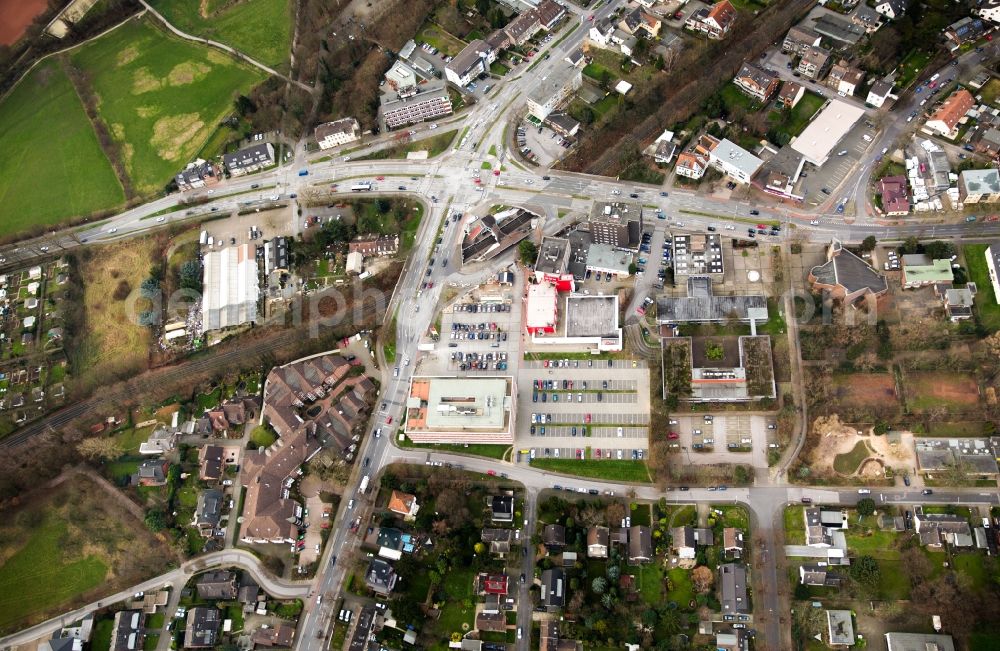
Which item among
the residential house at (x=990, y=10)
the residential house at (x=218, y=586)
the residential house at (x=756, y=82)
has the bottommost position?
the residential house at (x=218, y=586)

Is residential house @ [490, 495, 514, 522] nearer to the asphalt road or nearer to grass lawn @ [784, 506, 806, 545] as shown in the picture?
the asphalt road

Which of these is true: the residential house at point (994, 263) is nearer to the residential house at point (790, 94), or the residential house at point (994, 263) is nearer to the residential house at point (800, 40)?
the residential house at point (790, 94)

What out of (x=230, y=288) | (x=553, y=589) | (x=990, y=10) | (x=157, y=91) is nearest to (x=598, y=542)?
(x=553, y=589)

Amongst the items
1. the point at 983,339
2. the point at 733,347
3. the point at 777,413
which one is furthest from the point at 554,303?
the point at 983,339

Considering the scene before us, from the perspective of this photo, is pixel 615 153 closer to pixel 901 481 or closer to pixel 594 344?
pixel 594 344

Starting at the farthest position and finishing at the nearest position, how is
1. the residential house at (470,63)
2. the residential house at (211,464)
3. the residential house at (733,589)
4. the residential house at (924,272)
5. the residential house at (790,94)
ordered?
the residential house at (470,63) < the residential house at (790,94) < the residential house at (211,464) < the residential house at (924,272) < the residential house at (733,589)

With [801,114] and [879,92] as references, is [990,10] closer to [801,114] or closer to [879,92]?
[879,92]

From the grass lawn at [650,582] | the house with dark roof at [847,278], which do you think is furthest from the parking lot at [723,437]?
the house with dark roof at [847,278]
